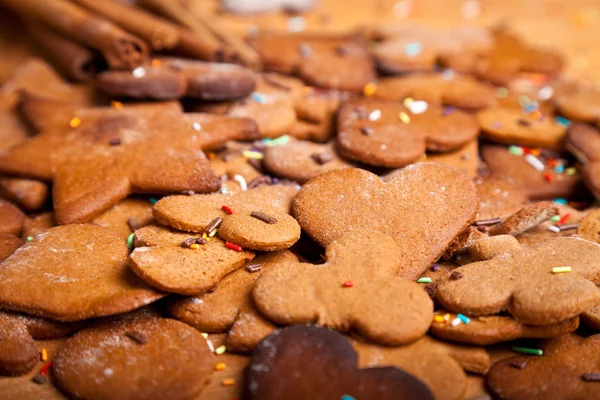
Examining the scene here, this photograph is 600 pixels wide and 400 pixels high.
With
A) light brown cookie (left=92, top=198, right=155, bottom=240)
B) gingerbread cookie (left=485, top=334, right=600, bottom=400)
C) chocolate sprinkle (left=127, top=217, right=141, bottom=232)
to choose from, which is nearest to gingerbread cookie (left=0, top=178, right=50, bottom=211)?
light brown cookie (left=92, top=198, right=155, bottom=240)

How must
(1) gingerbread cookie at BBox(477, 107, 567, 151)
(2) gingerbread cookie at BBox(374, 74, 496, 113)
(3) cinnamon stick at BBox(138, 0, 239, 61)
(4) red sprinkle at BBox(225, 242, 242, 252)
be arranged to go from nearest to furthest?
(4) red sprinkle at BBox(225, 242, 242, 252), (1) gingerbread cookie at BBox(477, 107, 567, 151), (2) gingerbread cookie at BBox(374, 74, 496, 113), (3) cinnamon stick at BBox(138, 0, 239, 61)

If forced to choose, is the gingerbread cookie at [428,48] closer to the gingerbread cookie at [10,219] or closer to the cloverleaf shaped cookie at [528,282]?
the cloverleaf shaped cookie at [528,282]

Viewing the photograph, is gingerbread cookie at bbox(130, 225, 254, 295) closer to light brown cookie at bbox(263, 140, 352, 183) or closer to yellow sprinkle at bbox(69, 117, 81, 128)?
light brown cookie at bbox(263, 140, 352, 183)

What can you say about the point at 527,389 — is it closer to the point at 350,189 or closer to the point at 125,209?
the point at 350,189

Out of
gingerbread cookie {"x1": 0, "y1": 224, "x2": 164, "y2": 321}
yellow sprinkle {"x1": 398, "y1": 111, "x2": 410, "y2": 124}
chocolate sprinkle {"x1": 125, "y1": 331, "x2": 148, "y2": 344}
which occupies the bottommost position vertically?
chocolate sprinkle {"x1": 125, "y1": 331, "x2": 148, "y2": 344}

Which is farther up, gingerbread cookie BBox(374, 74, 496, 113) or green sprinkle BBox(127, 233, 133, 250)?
gingerbread cookie BBox(374, 74, 496, 113)

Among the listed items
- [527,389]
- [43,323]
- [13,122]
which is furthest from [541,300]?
[13,122]

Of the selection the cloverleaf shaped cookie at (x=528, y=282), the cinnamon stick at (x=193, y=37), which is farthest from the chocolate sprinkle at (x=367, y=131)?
the cinnamon stick at (x=193, y=37)
